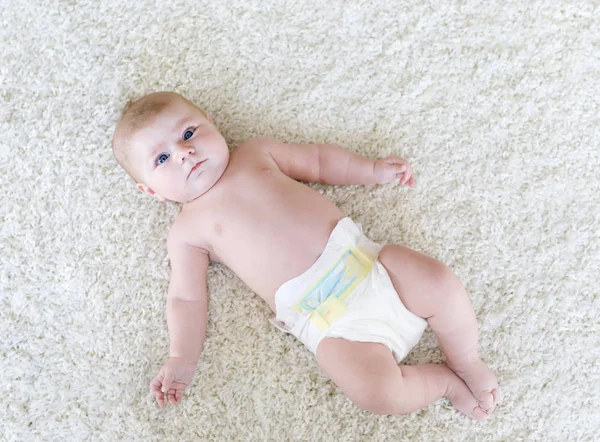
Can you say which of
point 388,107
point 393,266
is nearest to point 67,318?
point 393,266

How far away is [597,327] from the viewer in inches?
59.6

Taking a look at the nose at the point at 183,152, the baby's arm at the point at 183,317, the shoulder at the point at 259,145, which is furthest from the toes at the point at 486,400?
the nose at the point at 183,152

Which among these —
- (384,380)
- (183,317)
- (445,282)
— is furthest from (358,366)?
(183,317)

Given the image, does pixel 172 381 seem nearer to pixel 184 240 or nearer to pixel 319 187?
pixel 184 240

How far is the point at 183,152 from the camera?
142 cm

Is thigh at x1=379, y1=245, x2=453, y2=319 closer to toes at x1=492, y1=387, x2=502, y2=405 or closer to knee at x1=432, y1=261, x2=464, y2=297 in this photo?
knee at x1=432, y1=261, x2=464, y2=297

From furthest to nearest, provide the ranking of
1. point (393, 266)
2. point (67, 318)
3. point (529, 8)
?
point (529, 8) → point (67, 318) → point (393, 266)

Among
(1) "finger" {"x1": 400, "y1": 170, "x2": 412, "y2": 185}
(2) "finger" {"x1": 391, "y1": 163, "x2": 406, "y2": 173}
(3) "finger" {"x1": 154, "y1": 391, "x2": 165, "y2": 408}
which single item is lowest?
(3) "finger" {"x1": 154, "y1": 391, "x2": 165, "y2": 408}

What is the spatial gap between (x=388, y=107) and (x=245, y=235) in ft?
1.83

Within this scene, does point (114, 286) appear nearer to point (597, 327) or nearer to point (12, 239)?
point (12, 239)

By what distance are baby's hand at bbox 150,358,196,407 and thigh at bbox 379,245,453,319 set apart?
0.58 m

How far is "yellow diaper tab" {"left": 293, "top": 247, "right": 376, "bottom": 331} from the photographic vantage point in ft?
4.64

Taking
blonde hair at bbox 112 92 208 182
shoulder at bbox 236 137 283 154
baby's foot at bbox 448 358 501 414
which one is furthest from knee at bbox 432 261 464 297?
blonde hair at bbox 112 92 208 182

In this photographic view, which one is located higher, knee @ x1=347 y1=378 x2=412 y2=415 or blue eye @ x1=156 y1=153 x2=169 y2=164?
blue eye @ x1=156 y1=153 x2=169 y2=164
